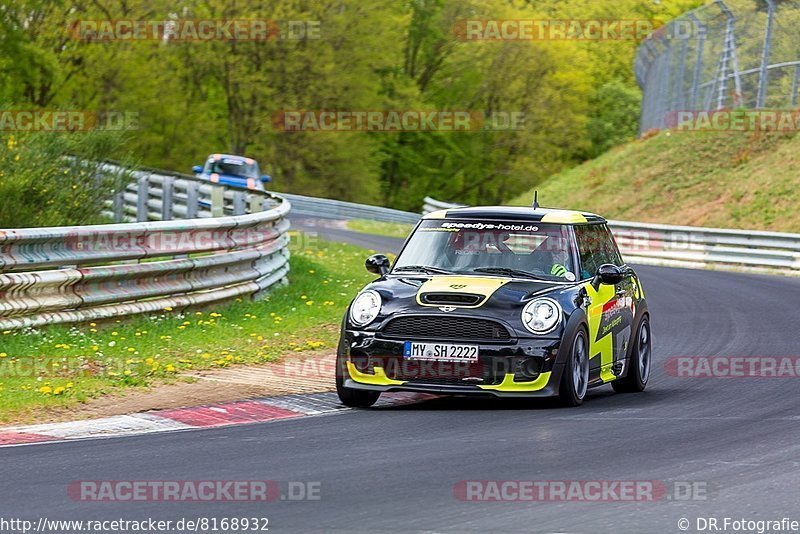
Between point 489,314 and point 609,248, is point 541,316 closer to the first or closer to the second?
point 489,314

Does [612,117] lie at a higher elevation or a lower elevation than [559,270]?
higher

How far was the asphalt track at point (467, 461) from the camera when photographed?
6629mm

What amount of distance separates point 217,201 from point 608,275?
12.5 meters

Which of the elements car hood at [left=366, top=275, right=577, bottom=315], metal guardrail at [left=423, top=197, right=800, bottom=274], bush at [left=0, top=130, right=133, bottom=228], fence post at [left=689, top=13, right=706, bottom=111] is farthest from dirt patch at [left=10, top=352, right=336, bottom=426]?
fence post at [left=689, top=13, right=706, bottom=111]

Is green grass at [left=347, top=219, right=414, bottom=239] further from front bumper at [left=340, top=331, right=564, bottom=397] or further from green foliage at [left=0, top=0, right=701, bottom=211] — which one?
front bumper at [left=340, top=331, right=564, bottom=397]

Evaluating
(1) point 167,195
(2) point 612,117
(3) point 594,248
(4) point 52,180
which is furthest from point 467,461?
(2) point 612,117

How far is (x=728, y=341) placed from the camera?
15211 mm

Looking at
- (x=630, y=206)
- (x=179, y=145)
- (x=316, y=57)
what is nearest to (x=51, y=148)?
(x=630, y=206)

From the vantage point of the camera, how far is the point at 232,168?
37031 mm

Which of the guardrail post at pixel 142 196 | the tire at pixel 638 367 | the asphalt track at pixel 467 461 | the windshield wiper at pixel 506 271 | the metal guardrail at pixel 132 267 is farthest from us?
the guardrail post at pixel 142 196

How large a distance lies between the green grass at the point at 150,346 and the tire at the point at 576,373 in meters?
3.28

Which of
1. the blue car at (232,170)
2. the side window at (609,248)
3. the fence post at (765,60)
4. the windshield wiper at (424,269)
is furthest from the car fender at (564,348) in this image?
the blue car at (232,170)

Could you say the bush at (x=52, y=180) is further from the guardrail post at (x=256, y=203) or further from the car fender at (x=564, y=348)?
the car fender at (x=564, y=348)

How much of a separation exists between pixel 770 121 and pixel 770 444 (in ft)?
100
